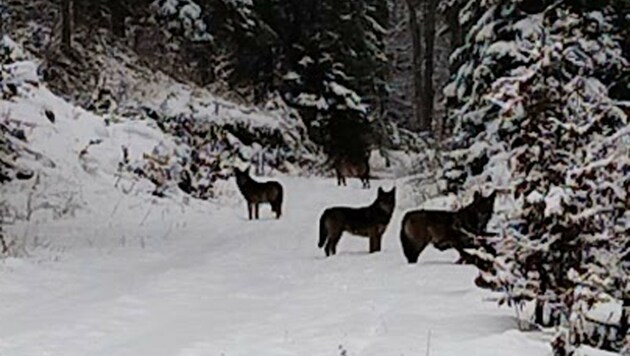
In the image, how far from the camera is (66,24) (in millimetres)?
28938

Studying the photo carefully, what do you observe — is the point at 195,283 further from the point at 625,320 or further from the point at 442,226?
the point at 625,320

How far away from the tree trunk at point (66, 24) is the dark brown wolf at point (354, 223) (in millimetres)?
17443

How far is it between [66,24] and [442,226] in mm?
19890

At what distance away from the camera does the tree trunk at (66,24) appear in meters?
28.0

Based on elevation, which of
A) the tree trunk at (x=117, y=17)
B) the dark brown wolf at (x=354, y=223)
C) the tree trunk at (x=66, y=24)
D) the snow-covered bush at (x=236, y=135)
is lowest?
the dark brown wolf at (x=354, y=223)

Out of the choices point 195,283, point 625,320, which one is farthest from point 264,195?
point 625,320

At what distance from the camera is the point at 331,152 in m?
30.8

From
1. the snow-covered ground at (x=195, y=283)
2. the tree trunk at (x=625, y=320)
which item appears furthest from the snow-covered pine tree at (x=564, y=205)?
the snow-covered ground at (x=195, y=283)

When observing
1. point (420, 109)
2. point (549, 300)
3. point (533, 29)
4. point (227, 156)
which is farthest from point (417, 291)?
point (420, 109)

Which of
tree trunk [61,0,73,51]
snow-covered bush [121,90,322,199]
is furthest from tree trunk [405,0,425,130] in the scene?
tree trunk [61,0,73,51]

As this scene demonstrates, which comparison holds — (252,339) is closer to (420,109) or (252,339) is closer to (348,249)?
(348,249)

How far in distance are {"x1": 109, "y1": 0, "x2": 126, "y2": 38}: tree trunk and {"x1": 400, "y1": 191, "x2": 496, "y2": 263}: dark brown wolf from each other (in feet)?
67.9

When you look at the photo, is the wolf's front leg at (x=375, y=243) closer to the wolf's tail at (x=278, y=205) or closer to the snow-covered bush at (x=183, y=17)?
the wolf's tail at (x=278, y=205)

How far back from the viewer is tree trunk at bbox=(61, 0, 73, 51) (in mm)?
28047
